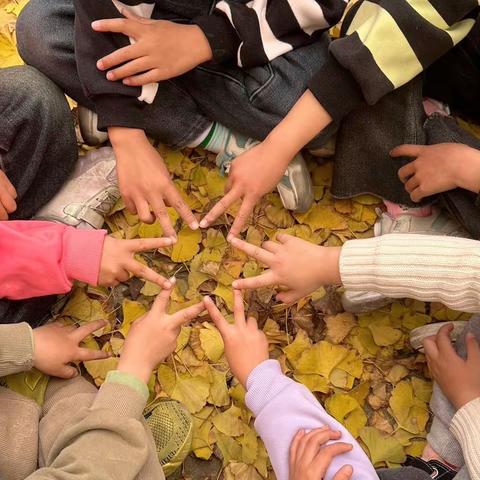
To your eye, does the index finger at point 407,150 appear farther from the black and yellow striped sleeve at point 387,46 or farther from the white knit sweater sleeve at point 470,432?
the white knit sweater sleeve at point 470,432

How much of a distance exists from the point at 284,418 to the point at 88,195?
51 cm

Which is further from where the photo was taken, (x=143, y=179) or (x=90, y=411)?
(x=143, y=179)

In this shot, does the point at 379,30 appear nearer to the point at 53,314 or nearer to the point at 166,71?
the point at 166,71

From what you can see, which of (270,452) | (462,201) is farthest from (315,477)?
(462,201)

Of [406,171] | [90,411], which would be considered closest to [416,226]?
[406,171]

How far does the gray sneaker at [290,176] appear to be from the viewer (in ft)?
3.71

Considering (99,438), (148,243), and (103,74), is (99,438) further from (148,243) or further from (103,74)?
(103,74)

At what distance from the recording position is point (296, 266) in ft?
3.27

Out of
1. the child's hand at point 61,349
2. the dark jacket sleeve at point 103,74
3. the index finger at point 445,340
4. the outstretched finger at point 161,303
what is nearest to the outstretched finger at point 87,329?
the child's hand at point 61,349

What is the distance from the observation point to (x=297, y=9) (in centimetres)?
104

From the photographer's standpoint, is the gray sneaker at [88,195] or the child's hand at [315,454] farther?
the gray sneaker at [88,195]

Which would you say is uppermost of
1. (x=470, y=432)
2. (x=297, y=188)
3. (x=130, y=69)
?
(x=130, y=69)

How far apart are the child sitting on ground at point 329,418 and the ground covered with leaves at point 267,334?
0.06m

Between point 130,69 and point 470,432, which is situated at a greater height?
point 130,69
